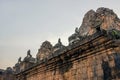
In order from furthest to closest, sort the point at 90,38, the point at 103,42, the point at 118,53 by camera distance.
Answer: the point at 90,38 → the point at 103,42 → the point at 118,53

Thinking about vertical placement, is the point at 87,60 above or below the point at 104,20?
below

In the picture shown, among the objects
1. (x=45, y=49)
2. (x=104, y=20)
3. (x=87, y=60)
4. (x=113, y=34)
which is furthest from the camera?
(x=104, y=20)

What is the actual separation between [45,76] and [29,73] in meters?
1.62

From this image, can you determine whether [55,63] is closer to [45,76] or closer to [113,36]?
[45,76]

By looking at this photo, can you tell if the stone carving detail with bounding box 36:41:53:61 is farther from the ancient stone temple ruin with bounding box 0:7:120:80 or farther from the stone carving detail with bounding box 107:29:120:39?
the stone carving detail with bounding box 107:29:120:39

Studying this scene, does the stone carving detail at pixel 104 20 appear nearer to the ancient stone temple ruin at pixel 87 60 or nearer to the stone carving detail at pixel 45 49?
the stone carving detail at pixel 45 49

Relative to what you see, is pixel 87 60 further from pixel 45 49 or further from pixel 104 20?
pixel 104 20

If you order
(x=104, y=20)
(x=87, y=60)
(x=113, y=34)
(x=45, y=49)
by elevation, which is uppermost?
(x=104, y=20)

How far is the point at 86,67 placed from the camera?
7.34m

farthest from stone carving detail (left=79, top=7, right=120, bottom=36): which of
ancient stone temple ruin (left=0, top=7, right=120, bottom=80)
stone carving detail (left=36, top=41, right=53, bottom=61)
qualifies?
ancient stone temple ruin (left=0, top=7, right=120, bottom=80)

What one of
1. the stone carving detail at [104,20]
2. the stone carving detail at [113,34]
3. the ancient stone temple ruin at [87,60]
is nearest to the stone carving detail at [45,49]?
the stone carving detail at [104,20]

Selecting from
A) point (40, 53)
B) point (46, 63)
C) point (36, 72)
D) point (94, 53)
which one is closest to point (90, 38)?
point (94, 53)

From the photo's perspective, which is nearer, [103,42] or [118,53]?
[118,53]

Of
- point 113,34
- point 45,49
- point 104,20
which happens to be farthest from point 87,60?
point 104,20
